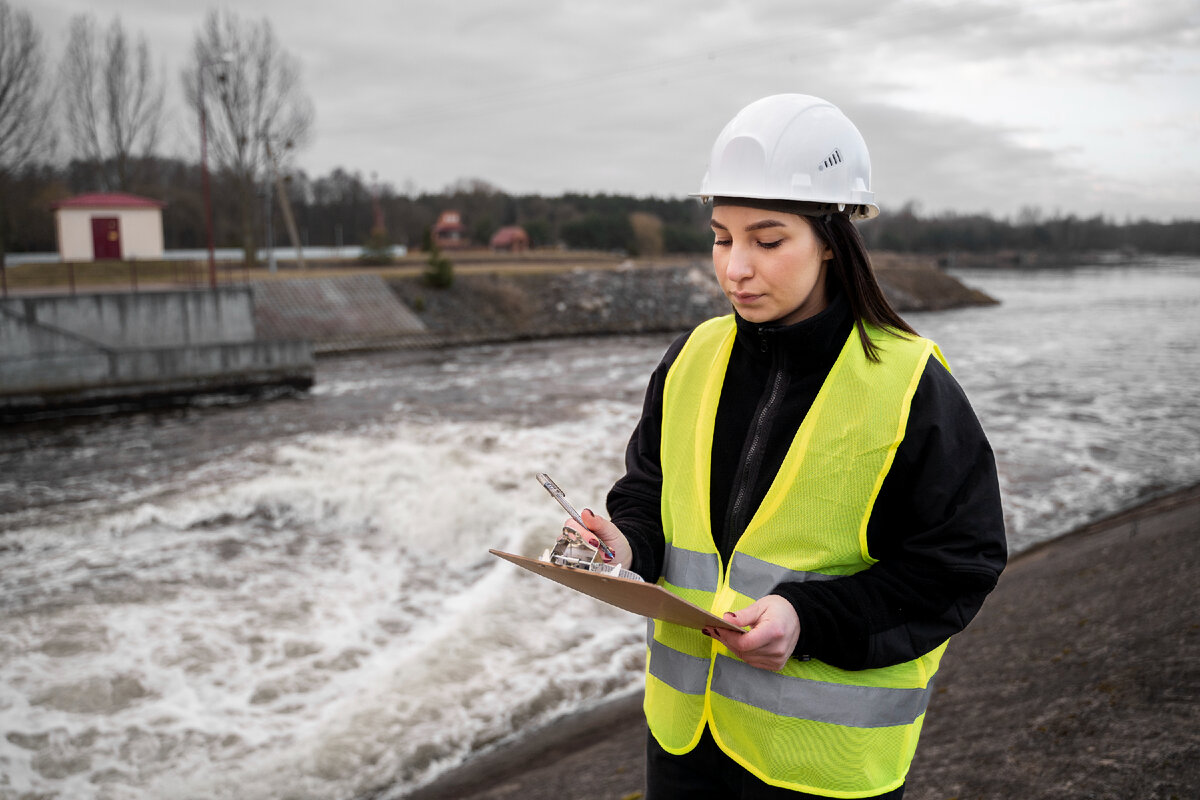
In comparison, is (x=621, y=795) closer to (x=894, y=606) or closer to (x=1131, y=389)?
(x=894, y=606)

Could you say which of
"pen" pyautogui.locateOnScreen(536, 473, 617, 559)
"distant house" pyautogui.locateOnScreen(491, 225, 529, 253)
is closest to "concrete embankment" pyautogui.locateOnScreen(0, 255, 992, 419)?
"distant house" pyautogui.locateOnScreen(491, 225, 529, 253)

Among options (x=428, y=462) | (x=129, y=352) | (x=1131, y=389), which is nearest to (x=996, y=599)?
(x=428, y=462)

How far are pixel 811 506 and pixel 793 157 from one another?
27.9 inches

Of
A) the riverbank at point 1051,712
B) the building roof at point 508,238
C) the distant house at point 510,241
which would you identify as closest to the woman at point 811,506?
the riverbank at point 1051,712

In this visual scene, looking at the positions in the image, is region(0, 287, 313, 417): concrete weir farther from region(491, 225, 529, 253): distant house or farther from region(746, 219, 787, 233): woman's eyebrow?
region(491, 225, 529, 253): distant house

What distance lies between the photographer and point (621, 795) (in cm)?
413

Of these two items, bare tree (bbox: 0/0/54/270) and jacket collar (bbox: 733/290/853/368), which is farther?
bare tree (bbox: 0/0/54/270)

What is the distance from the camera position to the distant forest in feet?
143

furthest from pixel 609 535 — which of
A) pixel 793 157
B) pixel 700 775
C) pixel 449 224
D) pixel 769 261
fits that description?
pixel 449 224

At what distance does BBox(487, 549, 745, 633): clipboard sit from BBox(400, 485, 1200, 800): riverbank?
2390mm

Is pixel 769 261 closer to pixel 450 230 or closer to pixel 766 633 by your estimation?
pixel 766 633

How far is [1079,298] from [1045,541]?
55.5 meters

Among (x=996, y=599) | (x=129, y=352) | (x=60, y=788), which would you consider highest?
(x=129, y=352)

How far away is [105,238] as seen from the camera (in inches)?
1110
